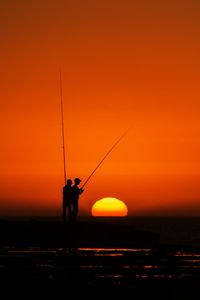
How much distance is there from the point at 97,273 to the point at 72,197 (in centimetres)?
930

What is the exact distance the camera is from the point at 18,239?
2173 centimetres

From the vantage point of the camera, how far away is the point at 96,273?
44.5ft

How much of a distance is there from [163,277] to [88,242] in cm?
889

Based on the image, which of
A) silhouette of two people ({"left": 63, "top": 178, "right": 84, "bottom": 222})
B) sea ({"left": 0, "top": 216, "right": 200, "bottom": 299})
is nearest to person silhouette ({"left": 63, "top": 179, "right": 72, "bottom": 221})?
silhouette of two people ({"left": 63, "top": 178, "right": 84, "bottom": 222})

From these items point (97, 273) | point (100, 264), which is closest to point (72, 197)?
point (100, 264)

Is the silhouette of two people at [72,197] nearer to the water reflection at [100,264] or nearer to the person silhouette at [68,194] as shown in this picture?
the person silhouette at [68,194]

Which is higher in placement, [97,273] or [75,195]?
[75,195]

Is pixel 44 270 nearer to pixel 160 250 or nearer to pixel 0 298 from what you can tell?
pixel 0 298

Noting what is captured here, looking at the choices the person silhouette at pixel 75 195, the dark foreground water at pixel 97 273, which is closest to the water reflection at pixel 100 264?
the dark foreground water at pixel 97 273

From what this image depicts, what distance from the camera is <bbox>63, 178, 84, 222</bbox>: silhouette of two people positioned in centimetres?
2277

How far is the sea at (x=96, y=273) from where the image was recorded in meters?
11.0

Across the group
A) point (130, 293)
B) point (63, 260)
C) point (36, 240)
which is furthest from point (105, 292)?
point (36, 240)

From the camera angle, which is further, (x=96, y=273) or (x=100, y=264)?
(x=100, y=264)

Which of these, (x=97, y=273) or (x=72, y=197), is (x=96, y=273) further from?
(x=72, y=197)
